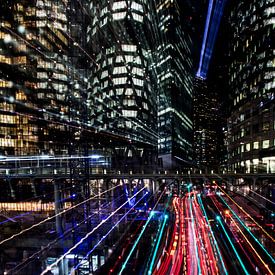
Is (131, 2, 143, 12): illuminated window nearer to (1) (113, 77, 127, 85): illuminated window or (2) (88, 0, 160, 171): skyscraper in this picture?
(2) (88, 0, 160, 171): skyscraper

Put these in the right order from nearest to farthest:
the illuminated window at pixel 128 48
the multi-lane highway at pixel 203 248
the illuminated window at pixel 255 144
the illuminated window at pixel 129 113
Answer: the multi-lane highway at pixel 203 248 → the illuminated window at pixel 255 144 → the illuminated window at pixel 129 113 → the illuminated window at pixel 128 48

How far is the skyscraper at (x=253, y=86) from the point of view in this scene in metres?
40.8

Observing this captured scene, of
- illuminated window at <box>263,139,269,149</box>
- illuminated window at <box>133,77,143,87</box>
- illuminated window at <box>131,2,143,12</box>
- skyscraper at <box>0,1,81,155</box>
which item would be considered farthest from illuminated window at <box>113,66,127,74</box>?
illuminated window at <box>263,139,269,149</box>

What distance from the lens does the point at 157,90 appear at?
3487 inches

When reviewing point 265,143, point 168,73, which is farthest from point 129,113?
point 265,143

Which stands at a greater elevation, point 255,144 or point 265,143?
point 265,143

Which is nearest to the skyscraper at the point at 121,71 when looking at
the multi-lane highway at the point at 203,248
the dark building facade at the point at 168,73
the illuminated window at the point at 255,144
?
the dark building facade at the point at 168,73

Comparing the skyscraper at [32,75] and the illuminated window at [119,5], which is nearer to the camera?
the skyscraper at [32,75]

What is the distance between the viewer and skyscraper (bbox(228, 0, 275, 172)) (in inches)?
1608

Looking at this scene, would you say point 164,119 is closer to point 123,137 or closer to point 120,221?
point 123,137

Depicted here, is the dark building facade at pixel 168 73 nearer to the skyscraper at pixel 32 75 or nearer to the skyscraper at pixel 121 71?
the skyscraper at pixel 121 71

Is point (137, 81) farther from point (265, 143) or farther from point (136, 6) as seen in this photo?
point (265, 143)

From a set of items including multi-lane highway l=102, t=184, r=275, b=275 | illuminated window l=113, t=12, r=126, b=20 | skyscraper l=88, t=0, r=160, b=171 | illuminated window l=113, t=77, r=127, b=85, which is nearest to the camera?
multi-lane highway l=102, t=184, r=275, b=275

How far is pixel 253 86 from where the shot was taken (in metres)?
46.3
